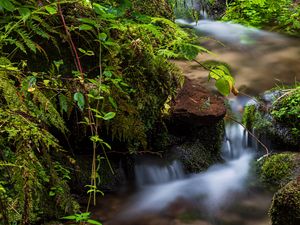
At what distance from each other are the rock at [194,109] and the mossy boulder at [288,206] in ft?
5.13

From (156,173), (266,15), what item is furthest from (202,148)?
(266,15)

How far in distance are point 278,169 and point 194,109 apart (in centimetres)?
132

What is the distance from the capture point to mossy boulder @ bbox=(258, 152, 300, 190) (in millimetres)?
4270

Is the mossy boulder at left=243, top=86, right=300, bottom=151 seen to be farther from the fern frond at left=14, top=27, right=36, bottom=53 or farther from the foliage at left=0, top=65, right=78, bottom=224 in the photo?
the foliage at left=0, top=65, right=78, bottom=224

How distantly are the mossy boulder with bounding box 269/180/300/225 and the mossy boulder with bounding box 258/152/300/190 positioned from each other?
1.58 meters

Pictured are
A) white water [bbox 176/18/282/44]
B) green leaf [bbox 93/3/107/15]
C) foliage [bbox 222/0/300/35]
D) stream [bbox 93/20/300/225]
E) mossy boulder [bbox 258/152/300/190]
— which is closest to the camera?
green leaf [bbox 93/3/107/15]

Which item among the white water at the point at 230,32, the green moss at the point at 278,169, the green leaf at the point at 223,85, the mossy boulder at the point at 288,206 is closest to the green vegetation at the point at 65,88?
the green leaf at the point at 223,85

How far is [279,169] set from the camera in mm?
4402

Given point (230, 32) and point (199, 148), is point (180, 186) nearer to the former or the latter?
point (199, 148)

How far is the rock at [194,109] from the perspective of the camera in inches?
161

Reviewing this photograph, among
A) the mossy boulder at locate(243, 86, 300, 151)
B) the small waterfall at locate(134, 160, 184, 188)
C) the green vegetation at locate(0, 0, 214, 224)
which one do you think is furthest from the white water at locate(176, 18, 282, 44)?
the green vegetation at locate(0, 0, 214, 224)

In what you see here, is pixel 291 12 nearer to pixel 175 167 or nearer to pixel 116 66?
pixel 175 167

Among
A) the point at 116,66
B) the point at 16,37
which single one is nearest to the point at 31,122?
the point at 16,37

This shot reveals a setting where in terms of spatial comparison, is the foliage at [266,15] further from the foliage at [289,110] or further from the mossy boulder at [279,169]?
the mossy boulder at [279,169]
